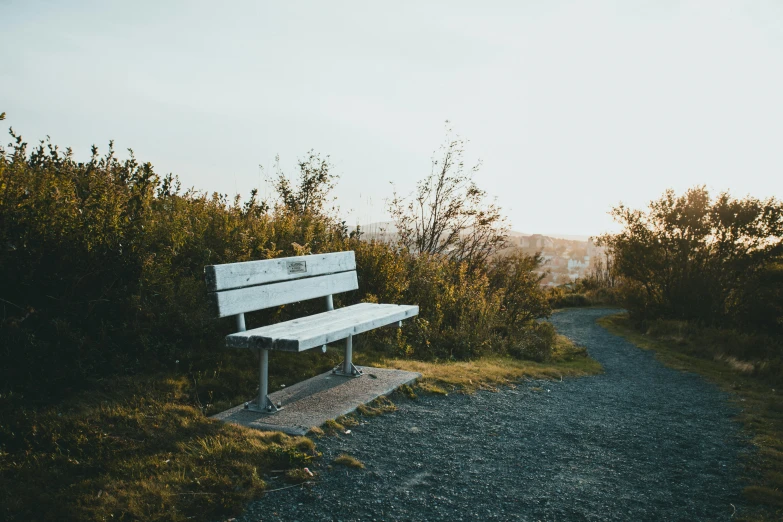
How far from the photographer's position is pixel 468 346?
7.68 m

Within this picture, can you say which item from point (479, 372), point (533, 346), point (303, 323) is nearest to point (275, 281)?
point (303, 323)

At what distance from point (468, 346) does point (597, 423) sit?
294 cm

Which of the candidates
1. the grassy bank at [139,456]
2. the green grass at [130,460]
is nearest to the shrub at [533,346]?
the grassy bank at [139,456]

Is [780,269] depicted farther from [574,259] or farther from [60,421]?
[60,421]

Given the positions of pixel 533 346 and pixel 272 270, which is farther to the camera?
pixel 533 346

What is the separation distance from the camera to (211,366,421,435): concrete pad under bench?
12.9 ft

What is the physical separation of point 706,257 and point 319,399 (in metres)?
14.4

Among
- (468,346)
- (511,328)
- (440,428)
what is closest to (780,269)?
(511,328)

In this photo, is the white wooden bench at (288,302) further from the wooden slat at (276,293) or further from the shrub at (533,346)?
the shrub at (533,346)

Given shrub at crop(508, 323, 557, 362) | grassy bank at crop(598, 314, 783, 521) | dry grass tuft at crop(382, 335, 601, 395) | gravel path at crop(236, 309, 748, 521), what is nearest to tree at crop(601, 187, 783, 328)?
grassy bank at crop(598, 314, 783, 521)

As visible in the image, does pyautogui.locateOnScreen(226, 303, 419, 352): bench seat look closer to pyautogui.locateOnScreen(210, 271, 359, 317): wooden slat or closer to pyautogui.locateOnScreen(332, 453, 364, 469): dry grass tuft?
pyautogui.locateOnScreen(210, 271, 359, 317): wooden slat

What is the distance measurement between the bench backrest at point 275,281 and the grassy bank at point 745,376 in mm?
3451

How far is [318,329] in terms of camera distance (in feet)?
14.2

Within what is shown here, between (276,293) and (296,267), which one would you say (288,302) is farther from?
(296,267)
